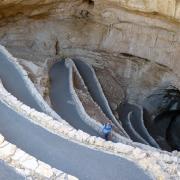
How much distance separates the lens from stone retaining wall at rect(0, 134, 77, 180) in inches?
310

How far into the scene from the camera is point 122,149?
9828mm

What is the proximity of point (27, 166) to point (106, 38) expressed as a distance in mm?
14767

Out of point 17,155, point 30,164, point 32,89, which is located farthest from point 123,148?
point 32,89

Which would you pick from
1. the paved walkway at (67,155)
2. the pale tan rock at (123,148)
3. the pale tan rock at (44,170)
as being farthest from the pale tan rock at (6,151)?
the pale tan rock at (123,148)

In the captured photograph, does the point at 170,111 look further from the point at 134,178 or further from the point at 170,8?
the point at 134,178

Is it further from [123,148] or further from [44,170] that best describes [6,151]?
[123,148]

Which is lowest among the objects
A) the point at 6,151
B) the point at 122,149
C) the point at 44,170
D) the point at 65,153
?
the point at 65,153

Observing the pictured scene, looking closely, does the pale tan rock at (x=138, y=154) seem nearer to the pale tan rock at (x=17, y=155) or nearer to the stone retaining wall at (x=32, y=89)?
the pale tan rock at (x=17, y=155)

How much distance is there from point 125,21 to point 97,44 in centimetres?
268

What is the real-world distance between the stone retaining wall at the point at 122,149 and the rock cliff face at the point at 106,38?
9.30 metres

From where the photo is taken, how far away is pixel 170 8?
16.8m

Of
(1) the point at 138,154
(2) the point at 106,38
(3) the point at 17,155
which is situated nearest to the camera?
(3) the point at 17,155

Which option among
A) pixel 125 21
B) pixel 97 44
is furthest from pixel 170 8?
pixel 97 44

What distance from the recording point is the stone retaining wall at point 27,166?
7.86 metres
